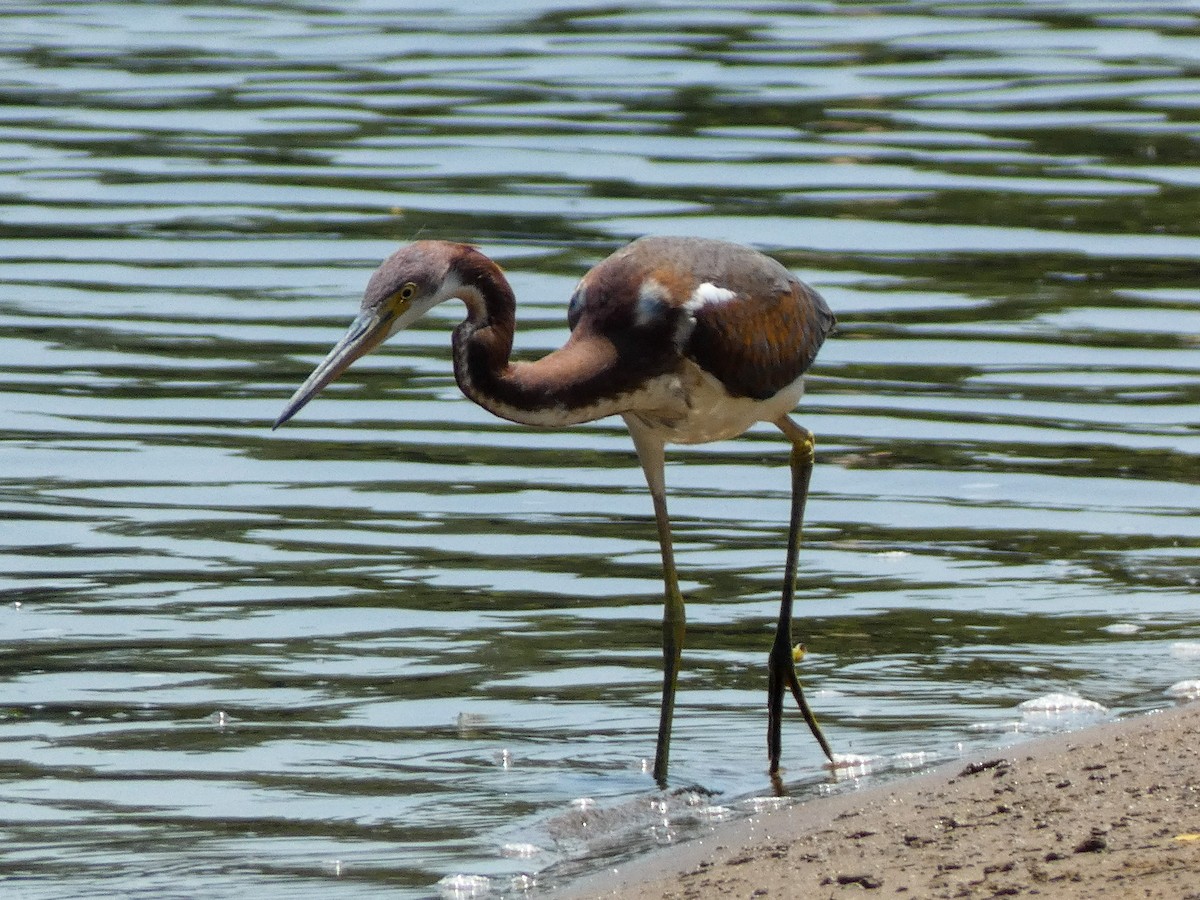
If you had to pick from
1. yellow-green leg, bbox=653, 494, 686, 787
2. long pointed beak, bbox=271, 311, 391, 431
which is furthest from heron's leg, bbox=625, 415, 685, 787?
long pointed beak, bbox=271, 311, 391, 431

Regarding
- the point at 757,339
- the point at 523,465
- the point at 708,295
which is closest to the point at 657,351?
the point at 708,295

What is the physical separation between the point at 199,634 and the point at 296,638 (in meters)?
0.32

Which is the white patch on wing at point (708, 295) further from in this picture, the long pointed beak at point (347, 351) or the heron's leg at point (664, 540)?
the long pointed beak at point (347, 351)

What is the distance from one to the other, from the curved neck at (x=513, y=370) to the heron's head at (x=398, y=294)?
2.2 inches

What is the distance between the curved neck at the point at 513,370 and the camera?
6531 mm

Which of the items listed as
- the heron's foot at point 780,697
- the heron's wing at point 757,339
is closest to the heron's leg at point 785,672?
the heron's foot at point 780,697

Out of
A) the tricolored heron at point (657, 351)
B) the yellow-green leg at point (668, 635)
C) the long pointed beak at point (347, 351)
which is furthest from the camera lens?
the yellow-green leg at point (668, 635)

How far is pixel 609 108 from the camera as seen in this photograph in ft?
56.9

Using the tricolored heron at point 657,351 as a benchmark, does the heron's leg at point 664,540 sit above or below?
below

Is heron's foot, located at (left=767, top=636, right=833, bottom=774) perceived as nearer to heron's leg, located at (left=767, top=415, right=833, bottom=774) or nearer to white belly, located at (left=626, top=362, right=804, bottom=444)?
heron's leg, located at (left=767, top=415, right=833, bottom=774)

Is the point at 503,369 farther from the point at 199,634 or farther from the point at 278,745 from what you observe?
the point at 199,634

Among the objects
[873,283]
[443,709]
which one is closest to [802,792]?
[443,709]

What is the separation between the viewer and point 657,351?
6.89 m

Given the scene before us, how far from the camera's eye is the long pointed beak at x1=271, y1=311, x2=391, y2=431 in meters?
6.29
